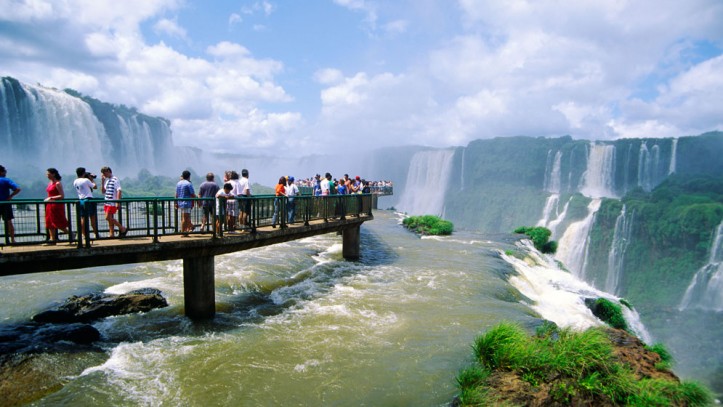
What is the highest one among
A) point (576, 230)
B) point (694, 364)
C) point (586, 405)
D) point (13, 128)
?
point (13, 128)

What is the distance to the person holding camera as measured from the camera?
299 inches

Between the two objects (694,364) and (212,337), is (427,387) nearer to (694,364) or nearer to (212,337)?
(212,337)

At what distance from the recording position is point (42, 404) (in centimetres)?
608

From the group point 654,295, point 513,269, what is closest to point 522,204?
point 654,295

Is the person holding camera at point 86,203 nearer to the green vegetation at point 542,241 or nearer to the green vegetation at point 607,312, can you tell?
the green vegetation at point 607,312

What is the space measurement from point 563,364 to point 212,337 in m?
6.92

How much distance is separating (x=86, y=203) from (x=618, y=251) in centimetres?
5360

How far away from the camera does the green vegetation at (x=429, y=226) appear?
29188 mm

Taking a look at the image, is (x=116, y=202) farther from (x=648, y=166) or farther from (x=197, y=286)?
(x=648, y=166)

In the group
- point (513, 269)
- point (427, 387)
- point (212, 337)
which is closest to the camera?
point (427, 387)

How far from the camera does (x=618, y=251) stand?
47562mm

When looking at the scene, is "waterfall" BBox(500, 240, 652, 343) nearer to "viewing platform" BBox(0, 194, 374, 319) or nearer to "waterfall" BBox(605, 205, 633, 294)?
"viewing platform" BBox(0, 194, 374, 319)

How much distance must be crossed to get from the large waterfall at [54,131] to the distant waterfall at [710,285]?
73338 mm

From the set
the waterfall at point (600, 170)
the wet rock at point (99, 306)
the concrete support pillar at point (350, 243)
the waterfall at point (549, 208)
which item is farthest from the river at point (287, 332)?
the waterfall at point (600, 170)
